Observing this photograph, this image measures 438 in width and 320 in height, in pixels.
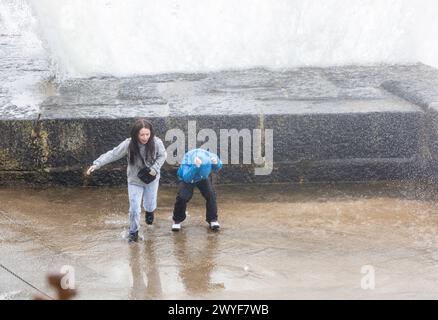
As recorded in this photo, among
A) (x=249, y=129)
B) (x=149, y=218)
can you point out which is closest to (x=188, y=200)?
(x=149, y=218)

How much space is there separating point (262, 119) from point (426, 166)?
5.53 feet

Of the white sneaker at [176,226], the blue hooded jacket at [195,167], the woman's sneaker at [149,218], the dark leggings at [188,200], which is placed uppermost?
the blue hooded jacket at [195,167]

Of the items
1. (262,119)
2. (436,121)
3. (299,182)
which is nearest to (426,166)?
(436,121)

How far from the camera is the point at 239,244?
4.50 m

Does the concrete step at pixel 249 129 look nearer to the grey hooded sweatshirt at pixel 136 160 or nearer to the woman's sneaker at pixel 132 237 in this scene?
the grey hooded sweatshirt at pixel 136 160

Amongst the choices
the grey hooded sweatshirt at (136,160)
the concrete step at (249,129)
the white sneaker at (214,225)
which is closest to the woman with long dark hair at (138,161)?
the grey hooded sweatshirt at (136,160)

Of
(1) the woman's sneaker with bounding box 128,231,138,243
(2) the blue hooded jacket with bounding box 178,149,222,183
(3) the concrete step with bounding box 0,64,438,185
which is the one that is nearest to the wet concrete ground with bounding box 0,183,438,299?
(1) the woman's sneaker with bounding box 128,231,138,243

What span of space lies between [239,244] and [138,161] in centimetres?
100

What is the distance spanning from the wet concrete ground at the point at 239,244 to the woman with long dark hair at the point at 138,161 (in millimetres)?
232

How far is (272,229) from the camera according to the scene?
481 cm

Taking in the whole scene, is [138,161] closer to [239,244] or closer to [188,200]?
[188,200]

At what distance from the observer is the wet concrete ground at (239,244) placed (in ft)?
12.3

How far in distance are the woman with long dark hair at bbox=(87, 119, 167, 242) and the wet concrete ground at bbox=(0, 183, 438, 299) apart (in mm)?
232
